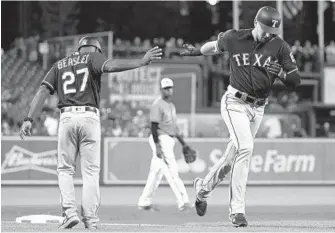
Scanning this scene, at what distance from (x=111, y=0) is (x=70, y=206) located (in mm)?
27231

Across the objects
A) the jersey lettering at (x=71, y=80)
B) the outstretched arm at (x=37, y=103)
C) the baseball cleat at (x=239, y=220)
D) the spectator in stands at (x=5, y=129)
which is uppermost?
the jersey lettering at (x=71, y=80)

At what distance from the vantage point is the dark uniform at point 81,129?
28.7ft

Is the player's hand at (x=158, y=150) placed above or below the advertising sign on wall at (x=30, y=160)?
above

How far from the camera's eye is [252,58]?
8.75 meters

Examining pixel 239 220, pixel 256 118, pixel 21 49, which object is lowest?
pixel 239 220

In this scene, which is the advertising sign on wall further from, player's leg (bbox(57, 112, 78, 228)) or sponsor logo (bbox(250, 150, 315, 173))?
player's leg (bbox(57, 112, 78, 228))

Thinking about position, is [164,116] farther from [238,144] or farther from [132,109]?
[132,109]

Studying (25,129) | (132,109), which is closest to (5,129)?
(132,109)

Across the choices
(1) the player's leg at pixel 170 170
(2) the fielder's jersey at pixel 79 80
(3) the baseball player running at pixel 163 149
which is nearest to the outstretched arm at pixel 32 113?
(2) the fielder's jersey at pixel 79 80

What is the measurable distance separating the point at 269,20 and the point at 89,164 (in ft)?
8.02

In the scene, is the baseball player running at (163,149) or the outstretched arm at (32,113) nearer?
the outstretched arm at (32,113)

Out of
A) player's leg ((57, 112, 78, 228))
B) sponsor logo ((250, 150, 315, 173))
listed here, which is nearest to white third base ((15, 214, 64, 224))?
player's leg ((57, 112, 78, 228))

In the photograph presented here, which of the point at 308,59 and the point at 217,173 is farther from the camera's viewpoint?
the point at 308,59

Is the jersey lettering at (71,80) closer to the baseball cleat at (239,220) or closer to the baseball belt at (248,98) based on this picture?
the baseball belt at (248,98)
